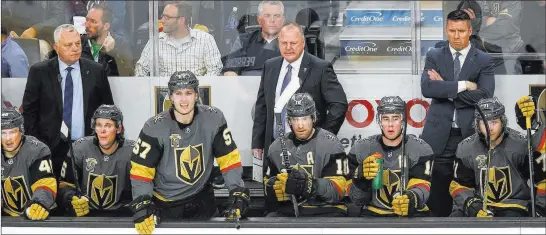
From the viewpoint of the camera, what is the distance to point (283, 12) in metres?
7.57

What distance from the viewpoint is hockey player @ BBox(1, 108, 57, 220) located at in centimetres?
689

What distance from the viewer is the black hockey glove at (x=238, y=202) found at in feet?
21.0

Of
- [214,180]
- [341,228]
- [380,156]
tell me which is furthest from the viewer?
[214,180]

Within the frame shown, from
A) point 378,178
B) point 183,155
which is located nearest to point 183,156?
point 183,155

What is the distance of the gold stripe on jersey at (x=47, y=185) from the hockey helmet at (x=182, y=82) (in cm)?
78

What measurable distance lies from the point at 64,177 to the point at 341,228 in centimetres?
166

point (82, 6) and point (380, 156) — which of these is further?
point (82, 6)

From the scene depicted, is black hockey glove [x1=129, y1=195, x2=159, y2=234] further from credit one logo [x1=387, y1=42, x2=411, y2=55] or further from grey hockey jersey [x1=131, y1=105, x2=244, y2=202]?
credit one logo [x1=387, y1=42, x2=411, y2=55]

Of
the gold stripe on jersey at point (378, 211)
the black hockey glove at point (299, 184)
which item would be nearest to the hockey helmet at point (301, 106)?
Result: the black hockey glove at point (299, 184)

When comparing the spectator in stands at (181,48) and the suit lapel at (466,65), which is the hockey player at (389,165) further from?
the spectator in stands at (181,48)

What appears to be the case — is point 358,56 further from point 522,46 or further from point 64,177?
point 64,177

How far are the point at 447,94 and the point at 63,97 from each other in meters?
2.13

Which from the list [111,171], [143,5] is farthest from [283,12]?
[111,171]

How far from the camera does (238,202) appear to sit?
646 cm
